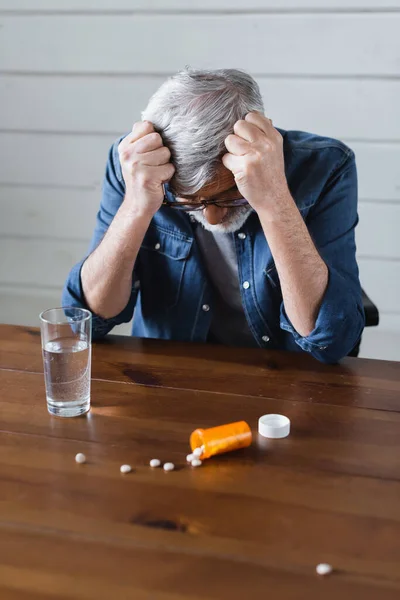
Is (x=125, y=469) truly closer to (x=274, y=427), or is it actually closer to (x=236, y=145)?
(x=274, y=427)

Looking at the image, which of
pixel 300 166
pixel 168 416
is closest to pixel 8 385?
pixel 168 416

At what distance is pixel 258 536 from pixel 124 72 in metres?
2.07

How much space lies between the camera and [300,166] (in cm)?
171

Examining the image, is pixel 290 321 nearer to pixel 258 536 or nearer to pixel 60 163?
pixel 258 536

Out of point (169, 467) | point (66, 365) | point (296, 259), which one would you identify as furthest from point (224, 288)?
point (169, 467)

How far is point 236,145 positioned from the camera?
1435 millimetres

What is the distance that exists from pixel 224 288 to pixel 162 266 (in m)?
0.17

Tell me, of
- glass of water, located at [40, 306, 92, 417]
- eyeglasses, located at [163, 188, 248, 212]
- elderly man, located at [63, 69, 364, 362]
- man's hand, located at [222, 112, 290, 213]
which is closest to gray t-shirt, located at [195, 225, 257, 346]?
elderly man, located at [63, 69, 364, 362]

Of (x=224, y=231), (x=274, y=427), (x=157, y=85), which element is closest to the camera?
(x=274, y=427)

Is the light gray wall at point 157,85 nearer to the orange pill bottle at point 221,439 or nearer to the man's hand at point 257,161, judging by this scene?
the man's hand at point 257,161

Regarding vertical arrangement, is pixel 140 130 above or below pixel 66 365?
above

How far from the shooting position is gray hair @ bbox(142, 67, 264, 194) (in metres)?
1.44

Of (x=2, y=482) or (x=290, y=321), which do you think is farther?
(x=290, y=321)

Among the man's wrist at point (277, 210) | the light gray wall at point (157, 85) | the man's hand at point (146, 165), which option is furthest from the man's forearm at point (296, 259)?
the light gray wall at point (157, 85)
